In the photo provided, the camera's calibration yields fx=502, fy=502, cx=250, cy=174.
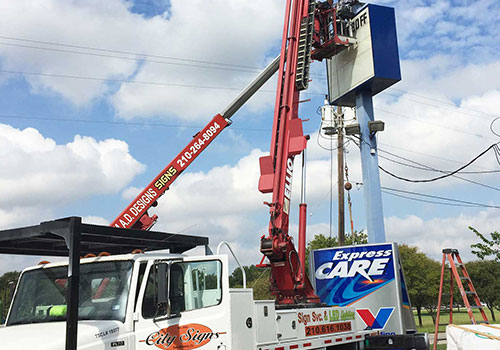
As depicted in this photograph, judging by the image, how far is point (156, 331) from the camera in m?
5.23

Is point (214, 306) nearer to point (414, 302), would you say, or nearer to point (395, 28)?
point (395, 28)

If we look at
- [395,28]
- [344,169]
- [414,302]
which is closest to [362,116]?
[395,28]

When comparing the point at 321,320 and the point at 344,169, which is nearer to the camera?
the point at 321,320

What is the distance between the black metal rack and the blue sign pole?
1274 cm

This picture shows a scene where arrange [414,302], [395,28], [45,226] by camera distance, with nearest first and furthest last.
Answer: [45,226], [395,28], [414,302]

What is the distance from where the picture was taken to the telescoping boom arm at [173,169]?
14.8m

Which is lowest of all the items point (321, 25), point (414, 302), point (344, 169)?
point (414, 302)

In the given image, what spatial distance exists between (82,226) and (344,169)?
23.5 metres

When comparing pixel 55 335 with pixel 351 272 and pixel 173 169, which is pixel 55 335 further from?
pixel 173 169

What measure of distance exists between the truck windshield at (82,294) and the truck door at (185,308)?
255 millimetres

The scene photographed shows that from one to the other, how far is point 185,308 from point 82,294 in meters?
1.10

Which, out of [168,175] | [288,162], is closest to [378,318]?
[288,162]

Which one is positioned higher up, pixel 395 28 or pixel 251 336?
pixel 395 28

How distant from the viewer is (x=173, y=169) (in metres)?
15.3
